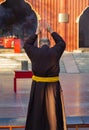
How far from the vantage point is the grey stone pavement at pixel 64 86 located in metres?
10.6

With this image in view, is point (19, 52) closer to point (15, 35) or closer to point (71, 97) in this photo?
point (15, 35)

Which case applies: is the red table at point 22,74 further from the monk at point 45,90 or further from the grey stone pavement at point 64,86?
the monk at point 45,90

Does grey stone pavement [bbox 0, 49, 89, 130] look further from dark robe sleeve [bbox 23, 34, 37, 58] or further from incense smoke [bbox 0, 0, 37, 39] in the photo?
incense smoke [bbox 0, 0, 37, 39]

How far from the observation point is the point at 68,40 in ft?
85.8

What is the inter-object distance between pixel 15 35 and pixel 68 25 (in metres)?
4.96

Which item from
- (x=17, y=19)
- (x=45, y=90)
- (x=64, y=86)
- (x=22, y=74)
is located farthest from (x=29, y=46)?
(x=17, y=19)

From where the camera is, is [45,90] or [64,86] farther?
[64,86]

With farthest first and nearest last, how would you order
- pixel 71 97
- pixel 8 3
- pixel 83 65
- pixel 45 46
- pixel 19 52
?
pixel 8 3
pixel 19 52
pixel 83 65
pixel 71 97
pixel 45 46

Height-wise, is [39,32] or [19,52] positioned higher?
[39,32]

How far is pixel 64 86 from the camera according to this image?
14656mm

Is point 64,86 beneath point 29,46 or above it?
beneath

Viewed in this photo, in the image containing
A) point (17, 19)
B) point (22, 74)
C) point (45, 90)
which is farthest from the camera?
point (17, 19)

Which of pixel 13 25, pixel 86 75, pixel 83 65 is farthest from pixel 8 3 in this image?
pixel 86 75

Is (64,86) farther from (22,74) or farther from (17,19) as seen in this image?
(17,19)
